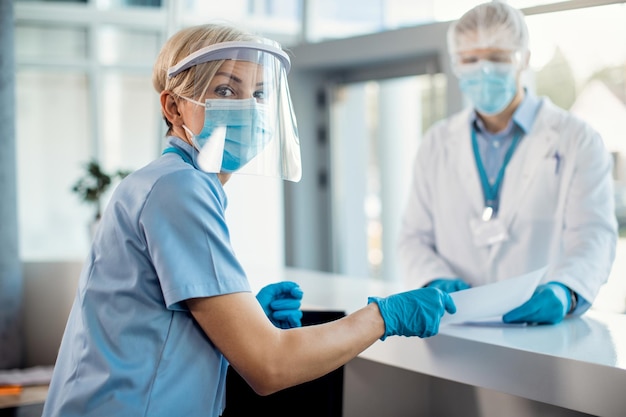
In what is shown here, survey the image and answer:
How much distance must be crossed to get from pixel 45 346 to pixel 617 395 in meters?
3.48

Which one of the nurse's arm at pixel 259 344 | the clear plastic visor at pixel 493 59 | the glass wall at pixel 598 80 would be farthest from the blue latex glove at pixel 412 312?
the glass wall at pixel 598 80

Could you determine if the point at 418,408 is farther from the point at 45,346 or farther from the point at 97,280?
the point at 45,346

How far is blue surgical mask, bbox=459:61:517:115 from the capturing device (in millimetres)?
2021

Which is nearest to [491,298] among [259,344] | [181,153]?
[259,344]

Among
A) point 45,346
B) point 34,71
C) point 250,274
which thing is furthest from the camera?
point 34,71

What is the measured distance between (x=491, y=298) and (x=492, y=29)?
0.88 metres

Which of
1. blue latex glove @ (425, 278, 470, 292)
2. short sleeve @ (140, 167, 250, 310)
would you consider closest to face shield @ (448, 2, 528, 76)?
blue latex glove @ (425, 278, 470, 292)

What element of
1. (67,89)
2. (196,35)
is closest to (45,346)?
(67,89)

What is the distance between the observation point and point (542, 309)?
158cm

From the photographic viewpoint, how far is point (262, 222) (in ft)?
14.0

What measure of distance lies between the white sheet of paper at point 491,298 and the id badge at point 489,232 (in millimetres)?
533

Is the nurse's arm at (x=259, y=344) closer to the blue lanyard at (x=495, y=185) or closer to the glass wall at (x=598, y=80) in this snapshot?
the blue lanyard at (x=495, y=185)

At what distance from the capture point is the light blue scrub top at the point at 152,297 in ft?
3.58

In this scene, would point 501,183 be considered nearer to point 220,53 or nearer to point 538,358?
point 538,358
